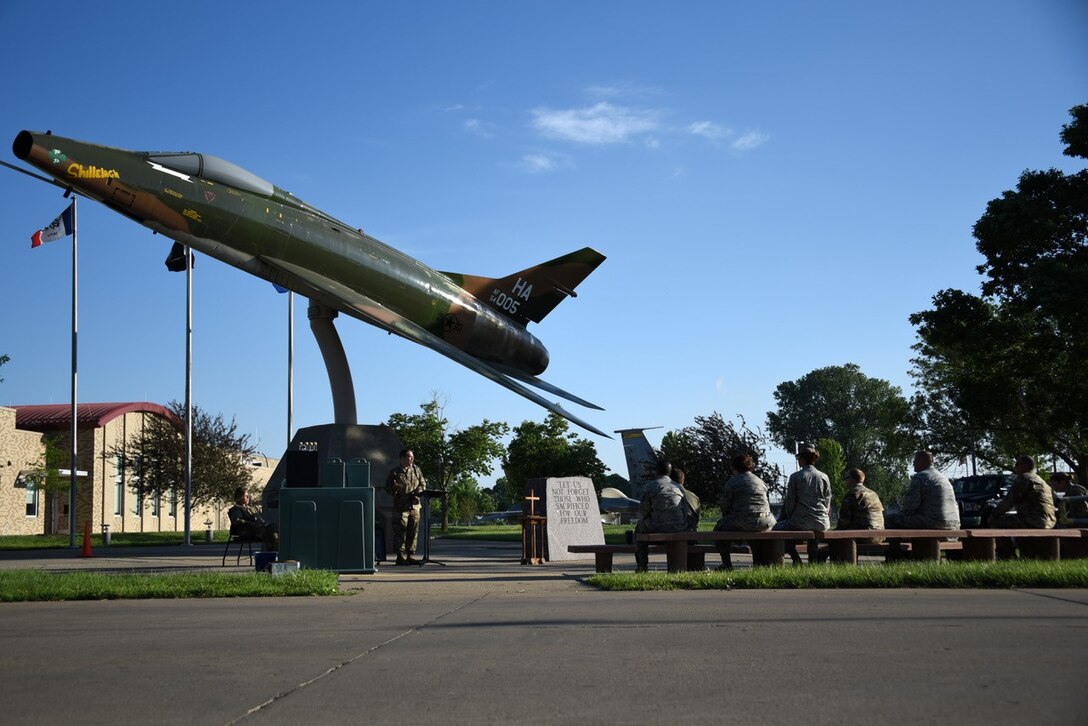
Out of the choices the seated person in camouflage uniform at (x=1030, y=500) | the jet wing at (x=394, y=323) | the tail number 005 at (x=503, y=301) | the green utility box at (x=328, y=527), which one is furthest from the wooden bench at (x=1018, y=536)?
the tail number 005 at (x=503, y=301)

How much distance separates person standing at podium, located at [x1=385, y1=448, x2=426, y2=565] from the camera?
14.9m

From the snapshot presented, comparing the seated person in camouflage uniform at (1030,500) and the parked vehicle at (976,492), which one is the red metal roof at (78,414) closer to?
the parked vehicle at (976,492)

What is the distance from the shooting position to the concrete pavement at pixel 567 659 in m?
4.41

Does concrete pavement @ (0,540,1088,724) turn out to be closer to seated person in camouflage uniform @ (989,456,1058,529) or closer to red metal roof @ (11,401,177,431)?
seated person in camouflage uniform @ (989,456,1058,529)

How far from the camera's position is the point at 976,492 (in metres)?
25.7

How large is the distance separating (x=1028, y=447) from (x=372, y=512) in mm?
42576

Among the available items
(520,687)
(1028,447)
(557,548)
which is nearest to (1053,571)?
(520,687)

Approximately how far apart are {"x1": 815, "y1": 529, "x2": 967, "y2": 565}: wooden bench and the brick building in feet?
97.2

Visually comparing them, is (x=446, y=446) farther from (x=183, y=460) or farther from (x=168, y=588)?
(x=168, y=588)

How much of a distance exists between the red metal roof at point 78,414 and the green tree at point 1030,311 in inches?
1297

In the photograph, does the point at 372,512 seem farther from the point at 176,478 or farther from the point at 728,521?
the point at 176,478

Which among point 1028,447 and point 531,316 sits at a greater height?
point 531,316

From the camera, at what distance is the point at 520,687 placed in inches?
193

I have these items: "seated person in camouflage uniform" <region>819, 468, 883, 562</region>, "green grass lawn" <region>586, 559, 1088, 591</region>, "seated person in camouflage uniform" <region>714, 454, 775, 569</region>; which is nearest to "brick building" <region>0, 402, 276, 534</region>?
"seated person in camouflage uniform" <region>714, 454, 775, 569</region>
